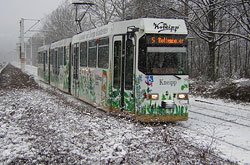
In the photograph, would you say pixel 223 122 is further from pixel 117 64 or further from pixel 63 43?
pixel 63 43

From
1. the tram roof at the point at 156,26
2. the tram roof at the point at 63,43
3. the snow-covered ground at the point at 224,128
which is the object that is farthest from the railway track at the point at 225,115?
the tram roof at the point at 63,43

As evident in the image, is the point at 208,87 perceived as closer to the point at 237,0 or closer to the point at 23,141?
the point at 237,0

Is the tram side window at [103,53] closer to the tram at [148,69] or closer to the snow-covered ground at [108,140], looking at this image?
the tram at [148,69]

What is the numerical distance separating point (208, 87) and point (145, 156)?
1436 centimetres

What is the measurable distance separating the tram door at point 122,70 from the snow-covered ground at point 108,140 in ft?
3.25

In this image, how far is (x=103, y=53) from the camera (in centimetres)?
1167

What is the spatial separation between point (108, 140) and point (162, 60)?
3.32 m

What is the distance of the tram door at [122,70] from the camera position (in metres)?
9.72

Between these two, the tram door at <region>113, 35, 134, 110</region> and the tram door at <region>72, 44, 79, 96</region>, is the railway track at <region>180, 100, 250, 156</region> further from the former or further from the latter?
the tram door at <region>72, 44, 79, 96</region>

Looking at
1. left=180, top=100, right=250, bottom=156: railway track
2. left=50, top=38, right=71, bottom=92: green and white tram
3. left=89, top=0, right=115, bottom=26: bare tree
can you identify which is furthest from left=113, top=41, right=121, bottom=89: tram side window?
left=89, top=0, right=115, bottom=26: bare tree

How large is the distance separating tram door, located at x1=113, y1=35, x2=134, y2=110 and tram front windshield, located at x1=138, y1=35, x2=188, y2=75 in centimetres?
57

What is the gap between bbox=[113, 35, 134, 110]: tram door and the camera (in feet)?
31.9

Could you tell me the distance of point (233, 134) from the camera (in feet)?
28.1

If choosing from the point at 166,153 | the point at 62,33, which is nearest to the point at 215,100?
the point at 166,153
